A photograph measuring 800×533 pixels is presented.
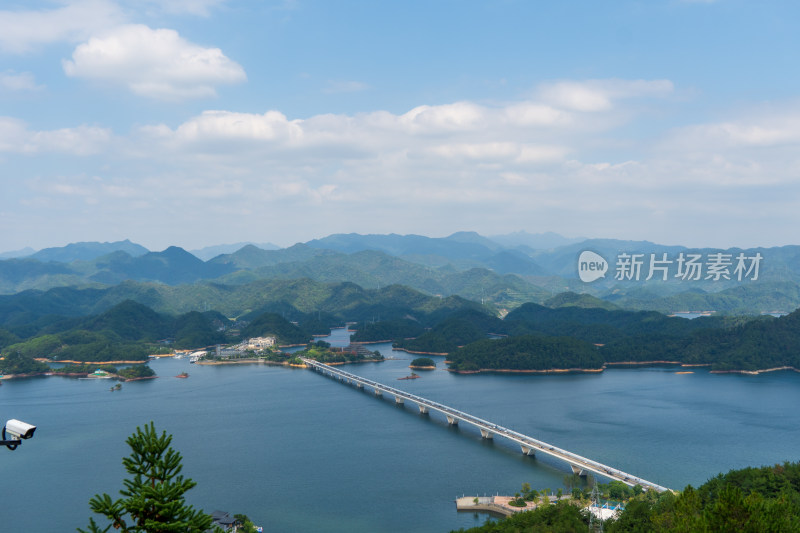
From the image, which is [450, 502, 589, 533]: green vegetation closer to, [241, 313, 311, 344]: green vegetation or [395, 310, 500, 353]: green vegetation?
[395, 310, 500, 353]: green vegetation

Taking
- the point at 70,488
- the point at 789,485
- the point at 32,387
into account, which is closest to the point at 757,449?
the point at 789,485

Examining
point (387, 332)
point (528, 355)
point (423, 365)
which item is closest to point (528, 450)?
point (528, 355)

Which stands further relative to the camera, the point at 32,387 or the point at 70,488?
the point at 32,387

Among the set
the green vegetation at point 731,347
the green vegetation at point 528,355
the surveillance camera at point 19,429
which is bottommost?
the green vegetation at point 528,355

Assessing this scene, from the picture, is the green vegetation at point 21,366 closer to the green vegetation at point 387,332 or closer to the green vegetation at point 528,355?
the green vegetation at point 387,332

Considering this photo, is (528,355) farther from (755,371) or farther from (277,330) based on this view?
(277,330)

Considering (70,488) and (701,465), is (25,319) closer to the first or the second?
(70,488)

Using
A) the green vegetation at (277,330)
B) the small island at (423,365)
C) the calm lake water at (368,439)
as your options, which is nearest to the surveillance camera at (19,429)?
the calm lake water at (368,439)
